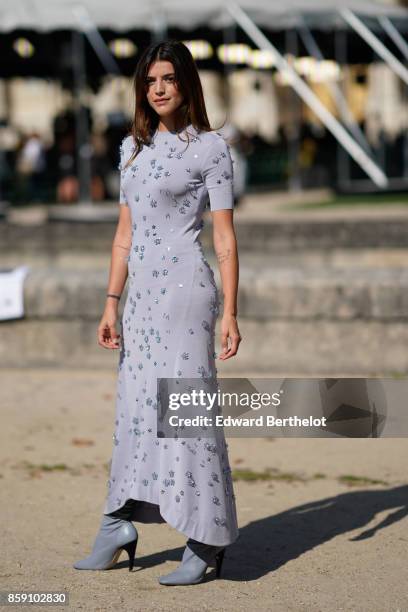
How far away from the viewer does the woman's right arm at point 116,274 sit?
15.5ft

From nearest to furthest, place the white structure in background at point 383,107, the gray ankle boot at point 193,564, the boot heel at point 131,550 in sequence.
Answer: the gray ankle boot at point 193,564, the boot heel at point 131,550, the white structure in background at point 383,107

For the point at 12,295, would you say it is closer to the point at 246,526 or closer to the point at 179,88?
the point at 246,526

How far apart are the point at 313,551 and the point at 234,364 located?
154 inches

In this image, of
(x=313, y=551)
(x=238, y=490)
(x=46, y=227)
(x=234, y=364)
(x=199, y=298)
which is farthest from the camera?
(x=46, y=227)

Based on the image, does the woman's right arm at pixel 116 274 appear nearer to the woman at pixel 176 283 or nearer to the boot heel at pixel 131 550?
the woman at pixel 176 283

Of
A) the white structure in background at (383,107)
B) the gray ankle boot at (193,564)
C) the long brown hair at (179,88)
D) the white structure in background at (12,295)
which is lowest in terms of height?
the gray ankle boot at (193,564)

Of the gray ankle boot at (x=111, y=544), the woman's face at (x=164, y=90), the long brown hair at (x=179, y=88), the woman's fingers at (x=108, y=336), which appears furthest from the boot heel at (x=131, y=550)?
the woman's face at (x=164, y=90)

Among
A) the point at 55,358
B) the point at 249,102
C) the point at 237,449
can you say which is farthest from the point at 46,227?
the point at 249,102

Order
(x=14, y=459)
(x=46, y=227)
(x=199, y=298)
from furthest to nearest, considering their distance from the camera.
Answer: (x=46, y=227)
(x=14, y=459)
(x=199, y=298)

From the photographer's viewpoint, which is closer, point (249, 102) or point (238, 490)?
point (238, 490)

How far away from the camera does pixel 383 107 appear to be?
40.1m

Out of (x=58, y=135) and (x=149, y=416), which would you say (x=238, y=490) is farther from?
(x=58, y=135)

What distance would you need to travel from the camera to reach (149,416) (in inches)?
179

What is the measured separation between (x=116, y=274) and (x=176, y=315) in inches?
13.6
